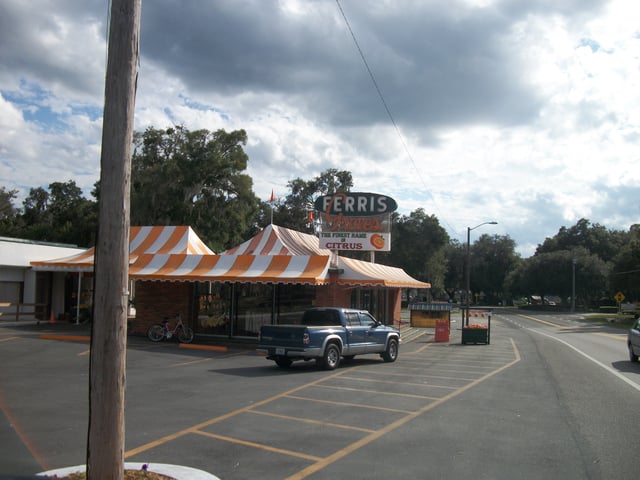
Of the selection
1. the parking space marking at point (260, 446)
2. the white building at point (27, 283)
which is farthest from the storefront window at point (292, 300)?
the parking space marking at point (260, 446)

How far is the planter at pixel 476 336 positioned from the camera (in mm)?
25094

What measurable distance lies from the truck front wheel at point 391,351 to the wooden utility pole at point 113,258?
13193 mm

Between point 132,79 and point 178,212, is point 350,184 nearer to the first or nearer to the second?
point 178,212

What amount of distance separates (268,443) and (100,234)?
3.83 m

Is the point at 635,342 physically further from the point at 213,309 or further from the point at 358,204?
the point at 213,309

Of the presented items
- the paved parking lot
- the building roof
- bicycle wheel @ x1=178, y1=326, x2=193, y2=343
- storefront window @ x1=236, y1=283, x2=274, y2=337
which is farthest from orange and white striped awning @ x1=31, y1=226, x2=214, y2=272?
the paved parking lot

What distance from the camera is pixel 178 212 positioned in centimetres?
4281

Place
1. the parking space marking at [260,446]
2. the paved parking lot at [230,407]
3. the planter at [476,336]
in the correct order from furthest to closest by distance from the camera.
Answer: the planter at [476,336] < the parking space marking at [260,446] < the paved parking lot at [230,407]

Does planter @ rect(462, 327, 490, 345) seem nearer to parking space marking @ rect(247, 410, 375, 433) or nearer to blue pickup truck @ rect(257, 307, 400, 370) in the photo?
blue pickup truck @ rect(257, 307, 400, 370)

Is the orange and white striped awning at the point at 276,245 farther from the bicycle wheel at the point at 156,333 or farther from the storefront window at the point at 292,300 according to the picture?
the bicycle wheel at the point at 156,333

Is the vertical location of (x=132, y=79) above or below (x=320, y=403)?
above

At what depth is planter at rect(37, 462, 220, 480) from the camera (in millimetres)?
5605

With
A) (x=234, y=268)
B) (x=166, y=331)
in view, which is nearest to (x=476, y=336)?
(x=234, y=268)

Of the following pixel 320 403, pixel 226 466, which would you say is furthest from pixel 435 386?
pixel 226 466
